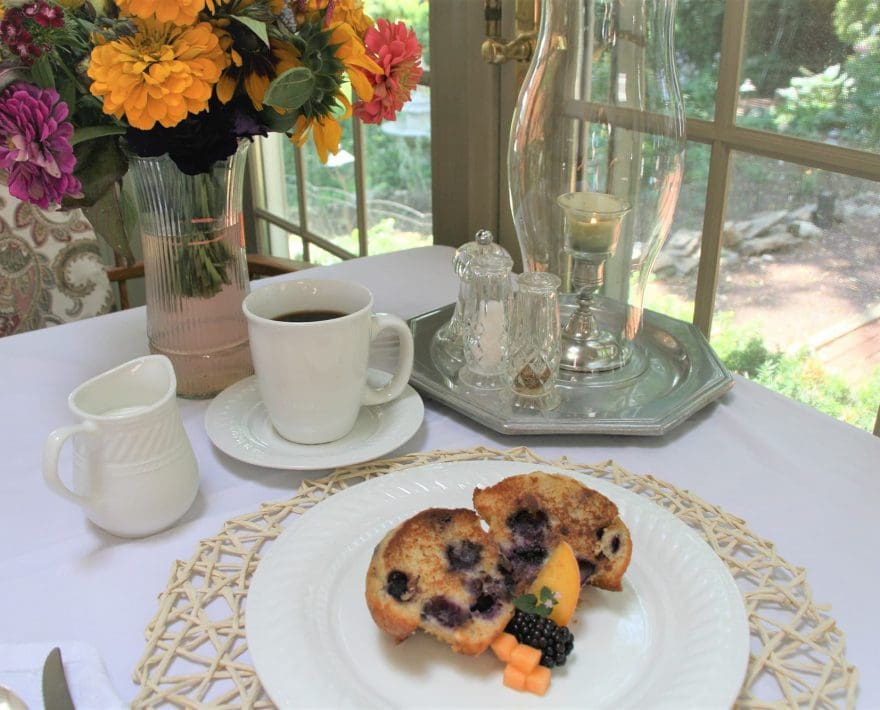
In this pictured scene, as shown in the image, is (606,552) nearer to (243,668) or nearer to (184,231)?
(243,668)

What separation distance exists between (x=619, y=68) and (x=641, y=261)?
0.21 meters

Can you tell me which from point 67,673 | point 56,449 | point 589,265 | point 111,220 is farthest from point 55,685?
point 589,265

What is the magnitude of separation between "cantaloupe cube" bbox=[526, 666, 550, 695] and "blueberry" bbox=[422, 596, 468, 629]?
0.05 metres

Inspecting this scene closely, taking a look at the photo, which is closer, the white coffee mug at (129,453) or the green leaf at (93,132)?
the white coffee mug at (129,453)

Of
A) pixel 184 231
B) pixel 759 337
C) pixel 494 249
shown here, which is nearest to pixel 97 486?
pixel 184 231

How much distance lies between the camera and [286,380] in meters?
0.70

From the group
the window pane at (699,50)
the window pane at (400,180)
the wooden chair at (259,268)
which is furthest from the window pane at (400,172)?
the window pane at (699,50)

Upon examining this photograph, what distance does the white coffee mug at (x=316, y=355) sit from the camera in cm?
69

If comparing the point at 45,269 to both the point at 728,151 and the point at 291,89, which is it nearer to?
the point at 291,89

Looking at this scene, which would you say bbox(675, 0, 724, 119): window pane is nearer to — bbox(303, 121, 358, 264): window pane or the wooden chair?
the wooden chair

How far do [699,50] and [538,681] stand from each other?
0.88 metres

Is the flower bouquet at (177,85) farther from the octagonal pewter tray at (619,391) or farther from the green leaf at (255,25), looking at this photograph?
the octagonal pewter tray at (619,391)

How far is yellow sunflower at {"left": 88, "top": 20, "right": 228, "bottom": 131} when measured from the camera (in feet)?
2.01

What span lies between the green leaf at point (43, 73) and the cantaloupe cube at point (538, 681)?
57cm
